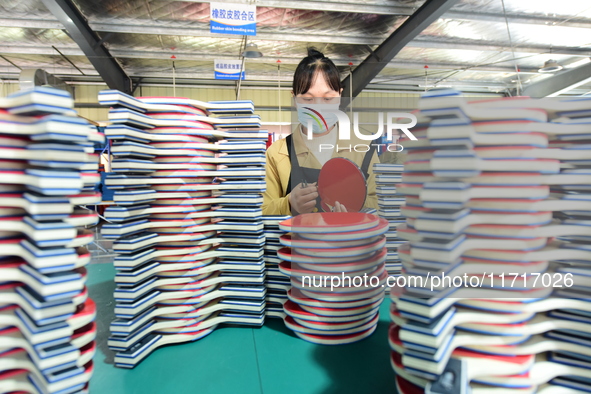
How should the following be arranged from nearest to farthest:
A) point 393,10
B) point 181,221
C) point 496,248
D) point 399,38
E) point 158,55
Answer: point 496,248 → point 181,221 → point 393,10 → point 399,38 → point 158,55

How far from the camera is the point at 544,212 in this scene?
657 mm

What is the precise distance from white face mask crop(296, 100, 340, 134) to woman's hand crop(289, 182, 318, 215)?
0.18 m

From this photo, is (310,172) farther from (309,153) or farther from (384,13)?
(384,13)

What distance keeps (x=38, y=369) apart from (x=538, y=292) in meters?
1.06

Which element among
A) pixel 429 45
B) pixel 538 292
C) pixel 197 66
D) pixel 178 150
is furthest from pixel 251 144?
pixel 197 66

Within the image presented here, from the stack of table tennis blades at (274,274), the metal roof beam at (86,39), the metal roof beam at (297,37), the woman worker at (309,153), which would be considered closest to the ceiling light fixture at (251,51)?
the metal roof beam at (297,37)

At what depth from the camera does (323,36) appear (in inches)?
200

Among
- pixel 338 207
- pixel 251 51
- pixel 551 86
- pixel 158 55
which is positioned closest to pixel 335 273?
pixel 338 207

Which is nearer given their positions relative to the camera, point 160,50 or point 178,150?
point 178,150

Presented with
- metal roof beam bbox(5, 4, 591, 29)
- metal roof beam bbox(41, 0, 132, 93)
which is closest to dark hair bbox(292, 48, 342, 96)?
metal roof beam bbox(5, 4, 591, 29)

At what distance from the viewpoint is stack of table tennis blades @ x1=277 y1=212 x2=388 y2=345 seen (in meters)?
1.06

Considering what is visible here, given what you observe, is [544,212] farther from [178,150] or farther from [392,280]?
[178,150]

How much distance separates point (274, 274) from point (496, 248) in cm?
100

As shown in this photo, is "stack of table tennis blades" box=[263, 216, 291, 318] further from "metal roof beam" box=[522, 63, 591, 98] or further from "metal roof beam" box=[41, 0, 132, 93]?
"metal roof beam" box=[41, 0, 132, 93]
